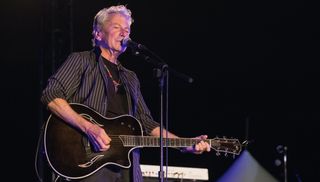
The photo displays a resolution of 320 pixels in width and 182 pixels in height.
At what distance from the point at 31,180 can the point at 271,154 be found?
442cm

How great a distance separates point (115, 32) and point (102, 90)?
0.61 m

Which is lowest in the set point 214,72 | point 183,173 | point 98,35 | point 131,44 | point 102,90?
point 183,173

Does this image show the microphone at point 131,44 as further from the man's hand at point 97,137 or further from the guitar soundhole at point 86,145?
the guitar soundhole at point 86,145

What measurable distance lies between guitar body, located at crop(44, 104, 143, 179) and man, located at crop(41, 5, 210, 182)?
0.04m

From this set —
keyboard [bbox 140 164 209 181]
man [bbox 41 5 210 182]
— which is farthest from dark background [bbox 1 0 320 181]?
man [bbox 41 5 210 182]

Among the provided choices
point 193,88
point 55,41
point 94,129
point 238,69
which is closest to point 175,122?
point 193,88

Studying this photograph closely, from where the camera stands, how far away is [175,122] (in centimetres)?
1003

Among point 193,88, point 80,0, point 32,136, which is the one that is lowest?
point 32,136

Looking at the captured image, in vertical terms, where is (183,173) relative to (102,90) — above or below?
below

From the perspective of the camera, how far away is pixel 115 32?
4.49 m

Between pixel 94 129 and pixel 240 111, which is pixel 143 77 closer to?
pixel 240 111

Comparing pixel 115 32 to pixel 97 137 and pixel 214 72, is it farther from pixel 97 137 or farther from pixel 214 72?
pixel 214 72

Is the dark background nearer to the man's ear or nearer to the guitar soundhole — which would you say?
the man's ear

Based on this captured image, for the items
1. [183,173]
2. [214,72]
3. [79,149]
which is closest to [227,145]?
[79,149]
